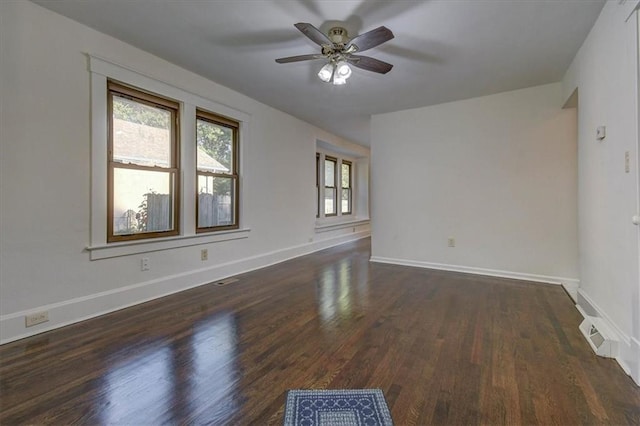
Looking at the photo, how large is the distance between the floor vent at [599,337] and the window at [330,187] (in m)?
5.36

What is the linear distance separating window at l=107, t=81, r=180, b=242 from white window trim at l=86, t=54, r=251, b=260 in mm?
72

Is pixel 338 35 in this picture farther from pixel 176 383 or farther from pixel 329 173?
pixel 329 173

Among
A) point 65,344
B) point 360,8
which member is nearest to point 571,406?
point 360,8

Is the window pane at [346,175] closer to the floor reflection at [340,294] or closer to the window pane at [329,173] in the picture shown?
the window pane at [329,173]

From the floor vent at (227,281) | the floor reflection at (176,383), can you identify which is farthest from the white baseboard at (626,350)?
the floor vent at (227,281)

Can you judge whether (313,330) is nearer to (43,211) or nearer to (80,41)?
(43,211)

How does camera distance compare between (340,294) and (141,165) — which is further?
(340,294)

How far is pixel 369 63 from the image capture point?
108 inches

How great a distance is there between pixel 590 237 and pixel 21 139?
4.78 meters

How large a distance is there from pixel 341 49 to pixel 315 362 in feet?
8.03

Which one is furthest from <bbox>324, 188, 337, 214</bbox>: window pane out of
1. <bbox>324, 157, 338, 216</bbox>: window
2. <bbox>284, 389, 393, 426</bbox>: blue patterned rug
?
<bbox>284, 389, 393, 426</bbox>: blue patterned rug

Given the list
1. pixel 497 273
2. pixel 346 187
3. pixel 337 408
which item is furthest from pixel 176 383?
pixel 346 187

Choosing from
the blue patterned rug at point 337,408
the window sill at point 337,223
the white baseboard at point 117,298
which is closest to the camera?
the blue patterned rug at point 337,408

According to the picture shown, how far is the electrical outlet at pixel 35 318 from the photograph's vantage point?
2.30 meters
